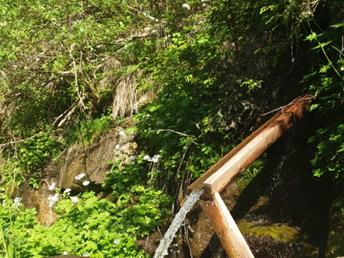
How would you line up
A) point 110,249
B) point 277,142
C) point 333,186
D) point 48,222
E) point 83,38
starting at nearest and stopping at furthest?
1. point 333,186
2. point 277,142
3. point 110,249
4. point 48,222
5. point 83,38

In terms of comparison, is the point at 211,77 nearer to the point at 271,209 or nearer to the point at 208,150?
the point at 208,150

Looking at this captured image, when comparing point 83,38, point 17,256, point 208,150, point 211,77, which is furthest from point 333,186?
point 83,38

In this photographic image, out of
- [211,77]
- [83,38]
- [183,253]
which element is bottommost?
[183,253]

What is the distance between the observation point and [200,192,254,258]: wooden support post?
3.56 m

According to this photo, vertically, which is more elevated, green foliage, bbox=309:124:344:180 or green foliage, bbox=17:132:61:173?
green foliage, bbox=17:132:61:173

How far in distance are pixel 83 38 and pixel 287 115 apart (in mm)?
3865

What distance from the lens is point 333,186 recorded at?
427cm

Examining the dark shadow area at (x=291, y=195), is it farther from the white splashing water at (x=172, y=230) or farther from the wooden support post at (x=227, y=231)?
the wooden support post at (x=227, y=231)

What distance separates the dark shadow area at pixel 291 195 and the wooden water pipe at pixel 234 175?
0.21 m

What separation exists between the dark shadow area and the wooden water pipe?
212 millimetres

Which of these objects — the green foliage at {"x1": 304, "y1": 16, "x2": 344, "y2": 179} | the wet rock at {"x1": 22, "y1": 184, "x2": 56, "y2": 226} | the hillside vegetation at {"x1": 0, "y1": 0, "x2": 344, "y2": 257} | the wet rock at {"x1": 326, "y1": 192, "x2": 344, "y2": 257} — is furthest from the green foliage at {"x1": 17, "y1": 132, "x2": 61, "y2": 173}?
the wet rock at {"x1": 326, "y1": 192, "x2": 344, "y2": 257}

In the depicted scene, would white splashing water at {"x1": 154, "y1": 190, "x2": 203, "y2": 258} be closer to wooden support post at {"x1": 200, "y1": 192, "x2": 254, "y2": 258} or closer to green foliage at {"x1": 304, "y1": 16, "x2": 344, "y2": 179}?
wooden support post at {"x1": 200, "y1": 192, "x2": 254, "y2": 258}

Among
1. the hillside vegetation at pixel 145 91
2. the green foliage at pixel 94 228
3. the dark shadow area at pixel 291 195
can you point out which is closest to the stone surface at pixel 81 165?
the hillside vegetation at pixel 145 91

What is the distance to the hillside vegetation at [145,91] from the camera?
4.49 metres
